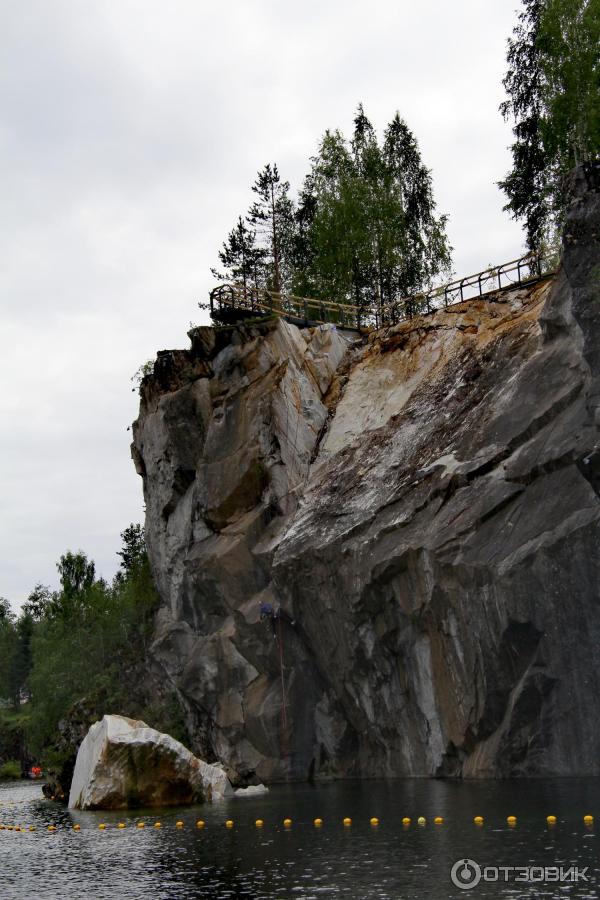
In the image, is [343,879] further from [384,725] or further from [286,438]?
[286,438]

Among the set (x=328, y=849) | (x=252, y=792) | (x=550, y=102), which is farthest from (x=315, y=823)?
(x=550, y=102)

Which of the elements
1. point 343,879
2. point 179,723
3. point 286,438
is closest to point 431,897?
point 343,879

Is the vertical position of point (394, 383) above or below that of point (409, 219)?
below

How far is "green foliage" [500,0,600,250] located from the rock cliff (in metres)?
7.38

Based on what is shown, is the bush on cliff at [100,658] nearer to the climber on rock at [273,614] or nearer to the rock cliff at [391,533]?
the rock cliff at [391,533]

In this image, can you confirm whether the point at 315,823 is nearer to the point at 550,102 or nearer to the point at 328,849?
the point at 328,849

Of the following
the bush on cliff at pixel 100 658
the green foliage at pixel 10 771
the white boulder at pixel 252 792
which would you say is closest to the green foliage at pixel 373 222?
the bush on cliff at pixel 100 658

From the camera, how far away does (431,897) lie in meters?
18.2

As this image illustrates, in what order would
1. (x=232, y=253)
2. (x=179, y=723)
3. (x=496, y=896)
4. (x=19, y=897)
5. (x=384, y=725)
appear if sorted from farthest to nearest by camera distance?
1. (x=232, y=253)
2. (x=179, y=723)
3. (x=384, y=725)
4. (x=19, y=897)
5. (x=496, y=896)

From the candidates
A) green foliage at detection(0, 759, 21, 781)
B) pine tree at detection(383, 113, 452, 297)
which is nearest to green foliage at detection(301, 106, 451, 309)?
pine tree at detection(383, 113, 452, 297)

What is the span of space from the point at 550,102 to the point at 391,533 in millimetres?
24426

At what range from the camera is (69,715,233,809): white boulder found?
41094 mm

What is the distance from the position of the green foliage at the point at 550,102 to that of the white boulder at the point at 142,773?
31.2 metres

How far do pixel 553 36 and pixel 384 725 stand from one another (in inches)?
1393
